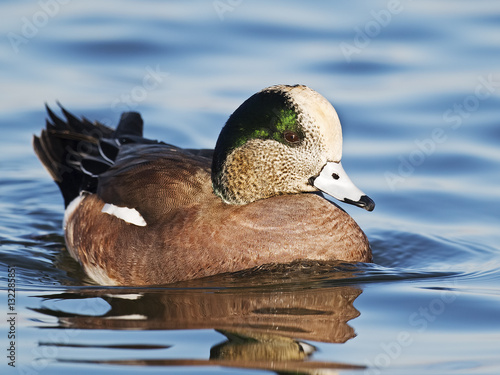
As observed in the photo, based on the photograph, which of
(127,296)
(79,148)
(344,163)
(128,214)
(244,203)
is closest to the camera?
(127,296)

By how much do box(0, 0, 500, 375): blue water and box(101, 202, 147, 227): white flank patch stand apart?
50 centimetres

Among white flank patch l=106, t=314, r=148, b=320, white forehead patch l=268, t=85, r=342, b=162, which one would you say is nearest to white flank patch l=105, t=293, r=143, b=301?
white flank patch l=106, t=314, r=148, b=320

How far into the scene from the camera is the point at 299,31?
11242mm

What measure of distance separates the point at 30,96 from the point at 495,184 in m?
4.77

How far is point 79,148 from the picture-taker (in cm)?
726

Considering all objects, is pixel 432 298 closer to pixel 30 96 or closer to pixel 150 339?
pixel 150 339

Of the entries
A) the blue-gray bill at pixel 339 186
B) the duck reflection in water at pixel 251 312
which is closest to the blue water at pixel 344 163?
the duck reflection in water at pixel 251 312

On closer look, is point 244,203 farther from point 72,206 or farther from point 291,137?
point 72,206

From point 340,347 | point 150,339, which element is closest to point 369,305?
point 340,347

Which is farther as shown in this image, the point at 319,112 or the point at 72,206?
the point at 72,206

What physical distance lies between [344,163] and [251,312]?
3340 mm

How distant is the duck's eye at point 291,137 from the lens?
5.58m

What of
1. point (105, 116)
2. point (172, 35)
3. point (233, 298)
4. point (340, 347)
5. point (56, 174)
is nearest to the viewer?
point (340, 347)

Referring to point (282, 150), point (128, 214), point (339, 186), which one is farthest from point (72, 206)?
point (339, 186)
